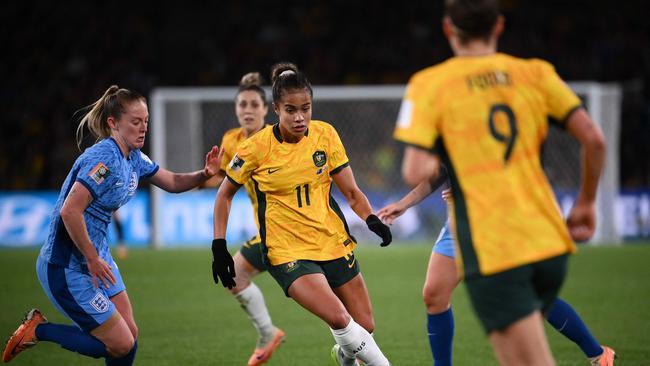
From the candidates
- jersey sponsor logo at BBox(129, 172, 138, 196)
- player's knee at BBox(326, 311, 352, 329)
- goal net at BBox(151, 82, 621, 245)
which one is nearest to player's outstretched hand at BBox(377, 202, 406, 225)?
player's knee at BBox(326, 311, 352, 329)

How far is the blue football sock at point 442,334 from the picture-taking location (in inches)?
221

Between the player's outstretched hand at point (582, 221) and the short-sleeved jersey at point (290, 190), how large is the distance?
92.4 inches

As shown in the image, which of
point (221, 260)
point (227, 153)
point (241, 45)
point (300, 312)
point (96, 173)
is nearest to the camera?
point (96, 173)

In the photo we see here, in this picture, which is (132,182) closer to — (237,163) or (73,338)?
(237,163)

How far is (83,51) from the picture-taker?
74.2 ft

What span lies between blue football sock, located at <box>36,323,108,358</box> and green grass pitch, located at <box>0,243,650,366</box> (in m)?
1.45

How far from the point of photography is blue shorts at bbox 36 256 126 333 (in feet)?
17.7

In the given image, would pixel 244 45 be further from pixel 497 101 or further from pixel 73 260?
pixel 497 101

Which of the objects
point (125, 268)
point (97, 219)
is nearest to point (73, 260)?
point (97, 219)

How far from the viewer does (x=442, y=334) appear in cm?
561

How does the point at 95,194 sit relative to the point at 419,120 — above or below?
below

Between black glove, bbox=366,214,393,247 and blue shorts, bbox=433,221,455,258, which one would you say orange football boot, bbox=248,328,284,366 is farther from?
blue shorts, bbox=433,221,455,258

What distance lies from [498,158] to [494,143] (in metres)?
0.06

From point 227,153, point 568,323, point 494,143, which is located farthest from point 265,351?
point 494,143
